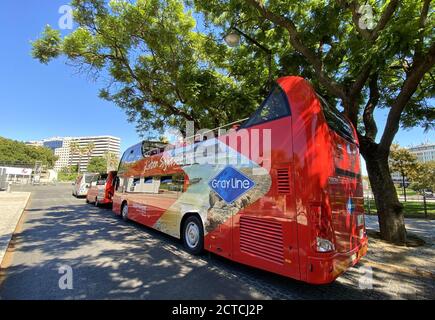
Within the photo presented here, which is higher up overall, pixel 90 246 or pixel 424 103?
pixel 424 103

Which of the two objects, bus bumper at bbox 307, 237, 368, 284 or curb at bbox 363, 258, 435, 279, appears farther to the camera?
curb at bbox 363, 258, 435, 279

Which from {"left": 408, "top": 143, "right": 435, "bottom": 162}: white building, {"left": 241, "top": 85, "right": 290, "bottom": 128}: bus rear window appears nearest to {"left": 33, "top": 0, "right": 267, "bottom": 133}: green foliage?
{"left": 241, "top": 85, "right": 290, "bottom": 128}: bus rear window

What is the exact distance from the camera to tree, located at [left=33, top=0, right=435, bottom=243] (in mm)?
6820

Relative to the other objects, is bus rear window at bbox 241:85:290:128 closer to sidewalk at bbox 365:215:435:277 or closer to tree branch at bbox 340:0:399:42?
tree branch at bbox 340:0:399:42

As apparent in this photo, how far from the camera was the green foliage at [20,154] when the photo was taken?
7069cm

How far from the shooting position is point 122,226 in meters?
10.4

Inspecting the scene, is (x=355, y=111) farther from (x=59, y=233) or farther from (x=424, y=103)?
(x=59, y=233)

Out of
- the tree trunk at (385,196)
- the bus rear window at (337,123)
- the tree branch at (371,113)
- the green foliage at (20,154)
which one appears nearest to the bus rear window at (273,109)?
the bus rear window at (337,123)

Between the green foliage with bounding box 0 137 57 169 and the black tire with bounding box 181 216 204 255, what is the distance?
74535 mm

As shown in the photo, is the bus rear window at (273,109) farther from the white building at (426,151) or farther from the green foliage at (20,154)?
the white building at (426,151)

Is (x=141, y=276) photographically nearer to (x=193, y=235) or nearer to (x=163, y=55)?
(x=193, y=235)
